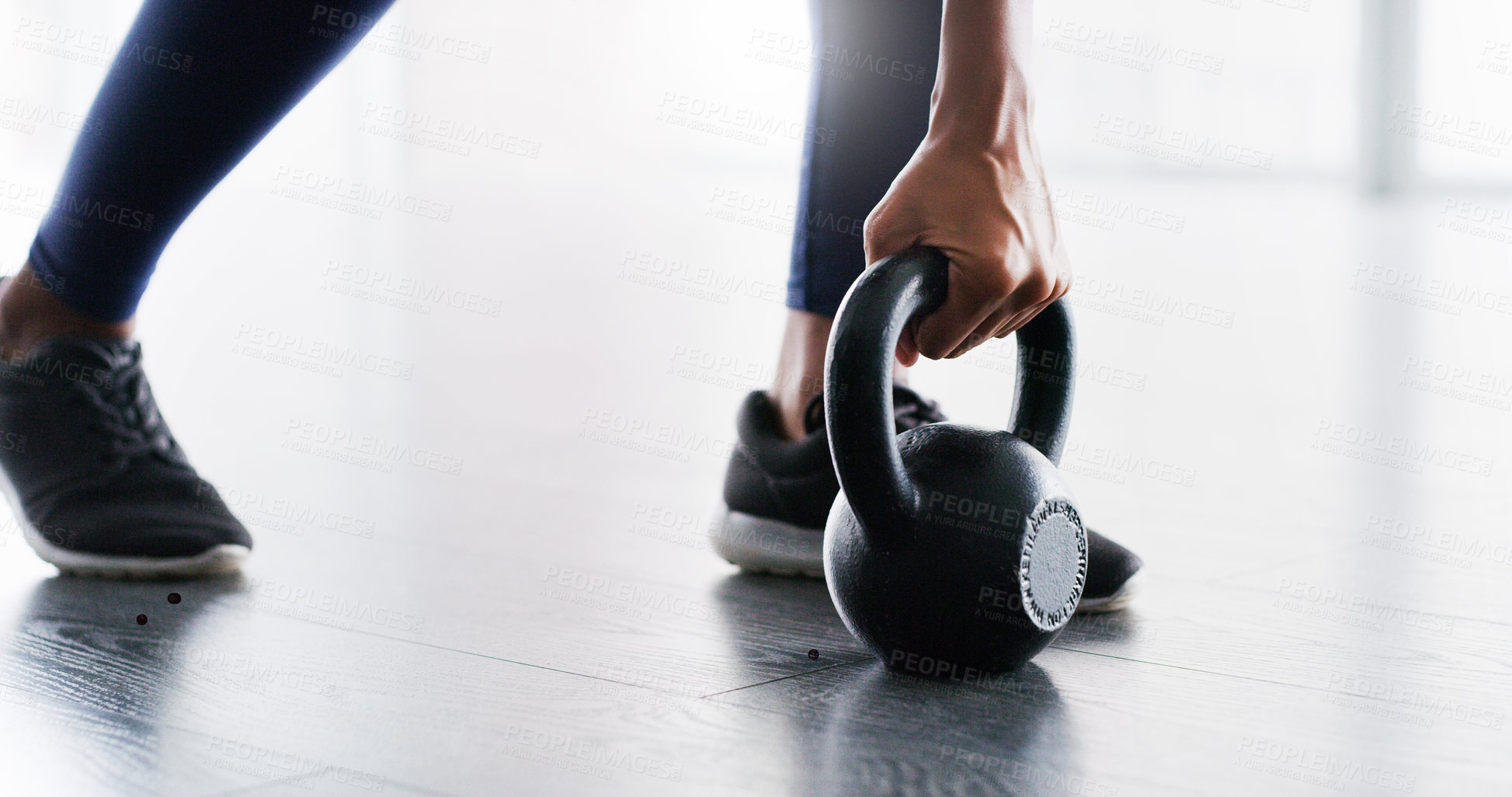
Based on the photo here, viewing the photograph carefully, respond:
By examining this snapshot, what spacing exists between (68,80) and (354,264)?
68.7 inches

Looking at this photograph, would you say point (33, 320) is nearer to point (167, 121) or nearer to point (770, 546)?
point (167, 121)

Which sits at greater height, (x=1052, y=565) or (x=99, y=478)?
(x=1052, y=565)

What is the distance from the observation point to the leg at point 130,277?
1.13 m

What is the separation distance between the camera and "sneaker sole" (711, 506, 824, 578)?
1.19 meters

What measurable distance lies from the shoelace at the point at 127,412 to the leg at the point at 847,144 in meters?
0.60

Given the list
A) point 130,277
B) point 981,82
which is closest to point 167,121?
point 130,277

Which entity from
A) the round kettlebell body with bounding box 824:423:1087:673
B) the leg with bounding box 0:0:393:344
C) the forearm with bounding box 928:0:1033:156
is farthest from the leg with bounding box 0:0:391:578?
the round kettlebell body with bounding box 824:423:1087:673

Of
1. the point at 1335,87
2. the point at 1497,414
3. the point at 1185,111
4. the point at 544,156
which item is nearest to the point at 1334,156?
the point at 1335,87

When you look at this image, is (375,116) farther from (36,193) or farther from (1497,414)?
(1497,414)

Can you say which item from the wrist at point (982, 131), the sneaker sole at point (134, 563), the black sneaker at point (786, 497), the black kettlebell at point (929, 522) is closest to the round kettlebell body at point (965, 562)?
the black kettlebell at point (929, 522)

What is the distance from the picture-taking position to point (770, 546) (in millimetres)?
1199

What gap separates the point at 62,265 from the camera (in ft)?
3.92

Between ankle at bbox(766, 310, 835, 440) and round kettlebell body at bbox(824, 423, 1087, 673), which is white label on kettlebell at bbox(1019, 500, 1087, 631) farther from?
ankle at bbox(766, 310, 835, 440)

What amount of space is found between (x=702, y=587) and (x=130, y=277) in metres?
0.60
